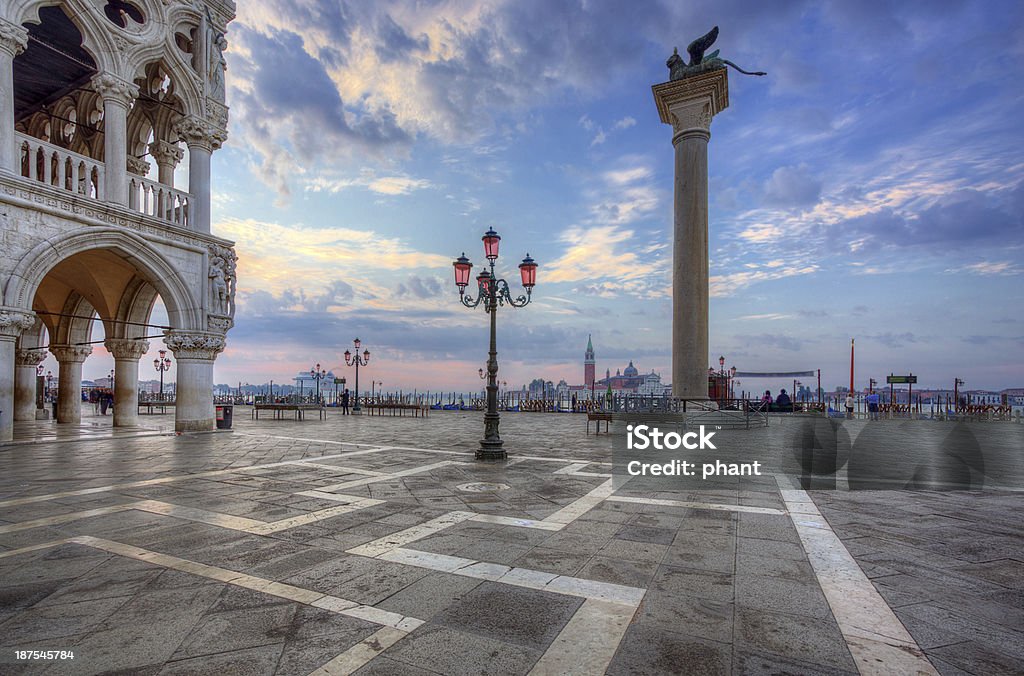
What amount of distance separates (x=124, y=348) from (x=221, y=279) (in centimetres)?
516

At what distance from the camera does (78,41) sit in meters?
15.9

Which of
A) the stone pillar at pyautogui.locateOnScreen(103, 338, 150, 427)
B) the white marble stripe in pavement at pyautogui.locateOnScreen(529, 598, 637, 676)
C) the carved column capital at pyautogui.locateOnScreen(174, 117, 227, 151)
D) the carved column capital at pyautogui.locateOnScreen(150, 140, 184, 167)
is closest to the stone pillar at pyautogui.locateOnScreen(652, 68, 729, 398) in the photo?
the white marble stripe in pavement at pyautogui.locateOnScreen(529, 598, 637, 676)

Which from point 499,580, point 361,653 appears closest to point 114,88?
point 499,580

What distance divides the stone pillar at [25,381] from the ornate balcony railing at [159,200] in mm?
9634

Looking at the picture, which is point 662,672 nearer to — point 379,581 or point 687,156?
point 379,581

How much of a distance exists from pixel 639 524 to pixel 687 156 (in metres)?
16.1

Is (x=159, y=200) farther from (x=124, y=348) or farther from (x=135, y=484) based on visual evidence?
(x=135, y=484)

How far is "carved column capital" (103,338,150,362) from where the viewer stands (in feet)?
58.0

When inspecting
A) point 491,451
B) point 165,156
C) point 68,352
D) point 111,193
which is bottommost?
point 491,451

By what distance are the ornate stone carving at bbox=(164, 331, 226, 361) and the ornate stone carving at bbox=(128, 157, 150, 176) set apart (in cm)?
784

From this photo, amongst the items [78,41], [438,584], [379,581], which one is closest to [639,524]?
[438,584]

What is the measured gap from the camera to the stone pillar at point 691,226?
17641mm

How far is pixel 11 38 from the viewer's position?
38.9 ft

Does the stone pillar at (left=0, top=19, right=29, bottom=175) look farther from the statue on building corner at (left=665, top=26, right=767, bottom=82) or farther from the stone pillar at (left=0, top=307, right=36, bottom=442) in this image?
the statue on building corner at (left=665, top=26, right=767, bottom=82)
